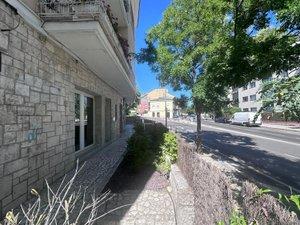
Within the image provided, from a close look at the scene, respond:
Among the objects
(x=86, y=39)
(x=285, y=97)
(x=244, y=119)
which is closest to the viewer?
(x=285, y=97)

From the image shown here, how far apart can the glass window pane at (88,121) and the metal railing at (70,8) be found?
546 centimetres

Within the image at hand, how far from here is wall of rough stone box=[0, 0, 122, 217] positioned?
5.11 meters

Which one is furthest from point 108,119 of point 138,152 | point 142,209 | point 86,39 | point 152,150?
point 142,209

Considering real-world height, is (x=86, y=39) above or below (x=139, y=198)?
above

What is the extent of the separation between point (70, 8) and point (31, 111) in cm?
279

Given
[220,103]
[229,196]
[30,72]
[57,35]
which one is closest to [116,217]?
[229,196]

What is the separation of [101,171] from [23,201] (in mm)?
3310

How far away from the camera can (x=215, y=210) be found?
3.65 m

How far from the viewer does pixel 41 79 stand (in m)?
6.62

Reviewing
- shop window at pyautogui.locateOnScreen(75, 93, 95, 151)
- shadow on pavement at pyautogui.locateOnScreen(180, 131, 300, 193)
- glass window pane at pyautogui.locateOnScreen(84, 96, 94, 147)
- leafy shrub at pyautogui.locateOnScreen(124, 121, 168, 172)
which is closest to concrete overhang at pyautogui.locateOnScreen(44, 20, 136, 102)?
shop window at pyautogui.locateOnScreen(75, 93, 95, 151)

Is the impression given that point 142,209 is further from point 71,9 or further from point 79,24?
point 71,9

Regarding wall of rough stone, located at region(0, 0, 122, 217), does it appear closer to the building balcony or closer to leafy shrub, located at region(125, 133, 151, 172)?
the building balcony

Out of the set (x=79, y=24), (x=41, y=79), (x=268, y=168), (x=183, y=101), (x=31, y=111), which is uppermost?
(x=79, y=24)

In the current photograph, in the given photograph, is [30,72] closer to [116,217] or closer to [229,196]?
[116,217]
